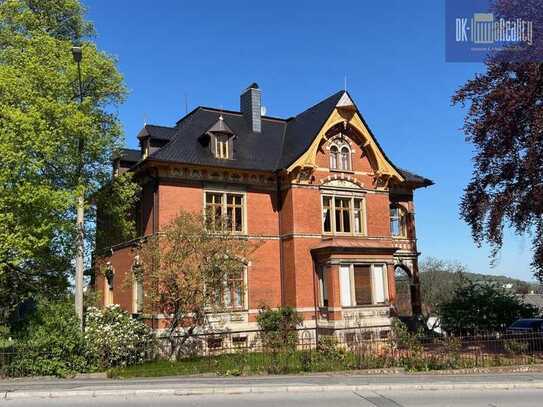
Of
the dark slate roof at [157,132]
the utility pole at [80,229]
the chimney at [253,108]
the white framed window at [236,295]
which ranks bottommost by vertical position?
the white framed window at [236,295]

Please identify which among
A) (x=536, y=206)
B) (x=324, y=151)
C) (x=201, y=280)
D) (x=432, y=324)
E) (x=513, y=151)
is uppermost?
(x=324, y=151)

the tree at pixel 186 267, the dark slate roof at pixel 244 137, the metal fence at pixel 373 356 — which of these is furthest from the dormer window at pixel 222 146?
the metal fence at pixel 373 356

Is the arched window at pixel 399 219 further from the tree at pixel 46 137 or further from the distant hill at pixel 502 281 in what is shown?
the tree at pixel 46 137

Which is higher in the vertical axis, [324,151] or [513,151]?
[324,151]

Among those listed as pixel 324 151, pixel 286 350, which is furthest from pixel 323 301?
pixel 286 350

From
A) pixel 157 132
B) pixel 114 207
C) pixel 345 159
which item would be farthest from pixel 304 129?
pixel 114 207

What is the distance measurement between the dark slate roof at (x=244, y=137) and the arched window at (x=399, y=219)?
824cm

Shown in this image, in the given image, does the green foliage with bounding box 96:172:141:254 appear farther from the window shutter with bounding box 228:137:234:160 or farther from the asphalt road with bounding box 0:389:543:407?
the asphalt road with bounding box 0:389:543:407

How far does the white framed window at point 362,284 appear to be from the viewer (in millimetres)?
27875

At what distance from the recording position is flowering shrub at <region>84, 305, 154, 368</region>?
19406 millimetres

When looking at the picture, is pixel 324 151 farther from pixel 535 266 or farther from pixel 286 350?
pixel 286 350

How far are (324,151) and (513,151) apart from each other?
10.7 m

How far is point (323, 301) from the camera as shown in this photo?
28375 millimetres

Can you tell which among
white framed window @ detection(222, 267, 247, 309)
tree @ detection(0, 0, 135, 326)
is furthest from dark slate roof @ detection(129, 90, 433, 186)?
white framed window @ detection(222, 267, 247, 309)
